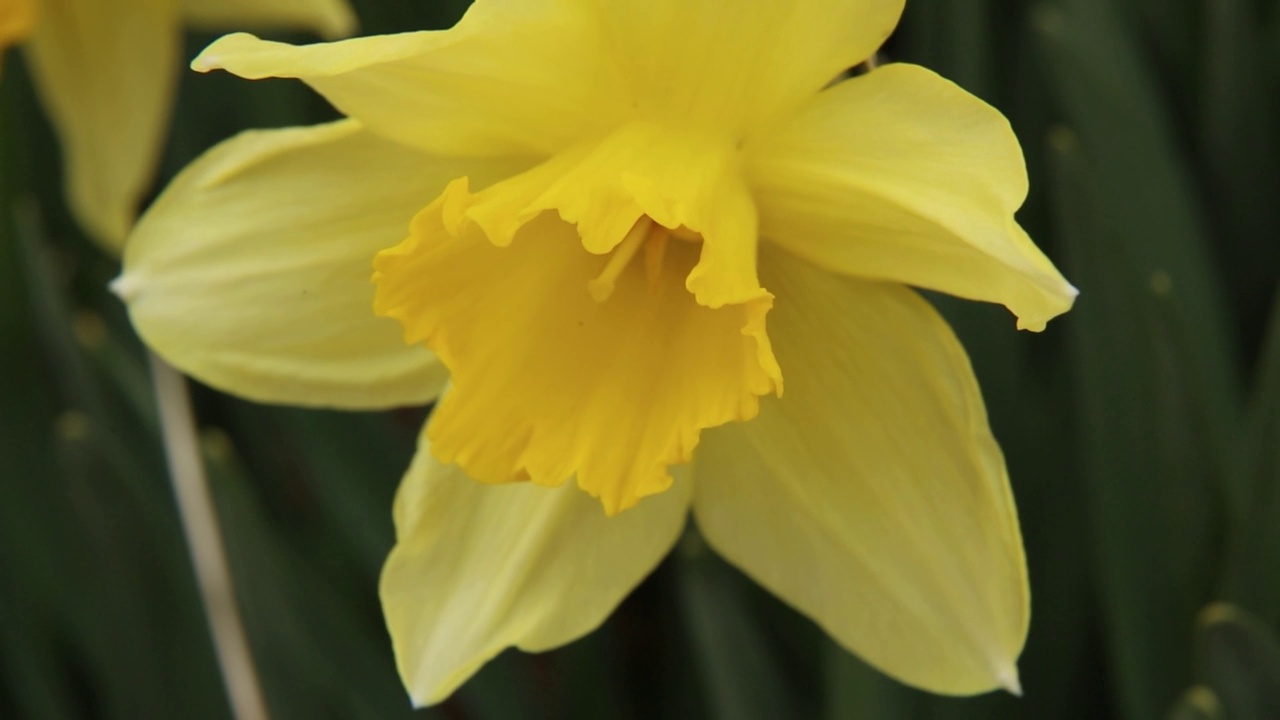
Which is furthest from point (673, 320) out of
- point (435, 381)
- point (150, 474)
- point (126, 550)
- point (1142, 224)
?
point (150, 474)

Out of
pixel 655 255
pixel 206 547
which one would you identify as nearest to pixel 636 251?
pixel 655 255

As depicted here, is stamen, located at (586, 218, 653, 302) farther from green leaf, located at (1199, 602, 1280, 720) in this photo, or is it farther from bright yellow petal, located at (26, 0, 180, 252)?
bright yellow petal, located at (26, 0, 180, 252)

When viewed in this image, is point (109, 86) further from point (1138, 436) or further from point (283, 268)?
point (1138, 436)

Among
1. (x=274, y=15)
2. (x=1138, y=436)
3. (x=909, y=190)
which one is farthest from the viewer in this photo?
(x=274, y=15)

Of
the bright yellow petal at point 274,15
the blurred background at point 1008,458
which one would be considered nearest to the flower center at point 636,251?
the blurred background at point 1008,458

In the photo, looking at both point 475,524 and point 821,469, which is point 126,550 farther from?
point 821,469

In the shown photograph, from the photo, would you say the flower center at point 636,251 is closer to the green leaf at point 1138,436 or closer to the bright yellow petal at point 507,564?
the bright yellow petal at point 507,564
